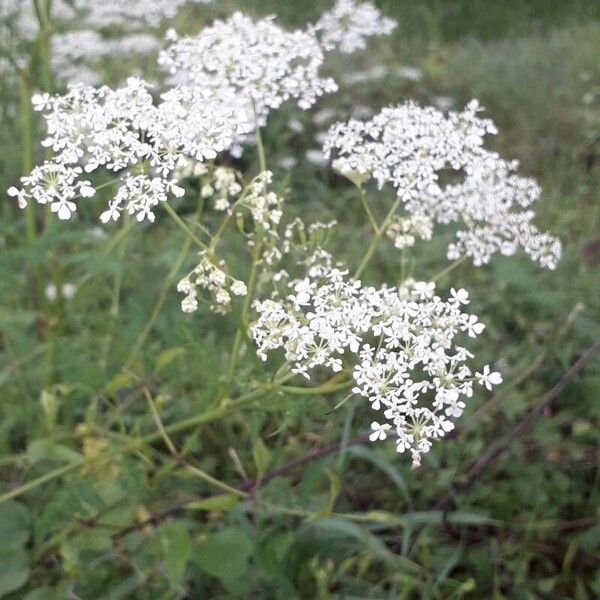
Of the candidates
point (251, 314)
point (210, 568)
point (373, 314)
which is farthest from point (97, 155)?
point (210, 568)

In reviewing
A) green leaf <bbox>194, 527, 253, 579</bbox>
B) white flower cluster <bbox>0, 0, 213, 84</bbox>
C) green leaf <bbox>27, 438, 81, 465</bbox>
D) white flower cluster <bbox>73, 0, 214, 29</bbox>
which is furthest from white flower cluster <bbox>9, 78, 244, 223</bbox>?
white flower cluster <bbox>0, 0, 213, 84</bbox>

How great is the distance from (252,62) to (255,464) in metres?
0.99

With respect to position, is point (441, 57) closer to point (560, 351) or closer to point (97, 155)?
point (560, 351)

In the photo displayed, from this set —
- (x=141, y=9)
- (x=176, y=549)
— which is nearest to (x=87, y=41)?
(x=141, y=9)

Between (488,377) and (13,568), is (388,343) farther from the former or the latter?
(13,568)

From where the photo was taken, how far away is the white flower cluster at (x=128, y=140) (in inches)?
56.1

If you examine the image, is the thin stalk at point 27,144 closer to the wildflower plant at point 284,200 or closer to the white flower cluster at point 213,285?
the wildflower plant at point 284,200

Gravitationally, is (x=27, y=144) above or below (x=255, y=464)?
above

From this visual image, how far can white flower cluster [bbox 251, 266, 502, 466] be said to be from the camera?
1.31 m

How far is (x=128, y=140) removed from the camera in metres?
1.45

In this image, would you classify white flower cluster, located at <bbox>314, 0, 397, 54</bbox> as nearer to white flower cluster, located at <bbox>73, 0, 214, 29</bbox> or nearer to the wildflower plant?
the wildflower plant

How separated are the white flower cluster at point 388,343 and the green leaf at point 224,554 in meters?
0.65

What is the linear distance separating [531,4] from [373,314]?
8.54 meters

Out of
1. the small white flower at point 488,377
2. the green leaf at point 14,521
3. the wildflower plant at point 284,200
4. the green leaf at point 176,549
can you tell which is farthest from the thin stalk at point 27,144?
the small white flower at point 488,377
